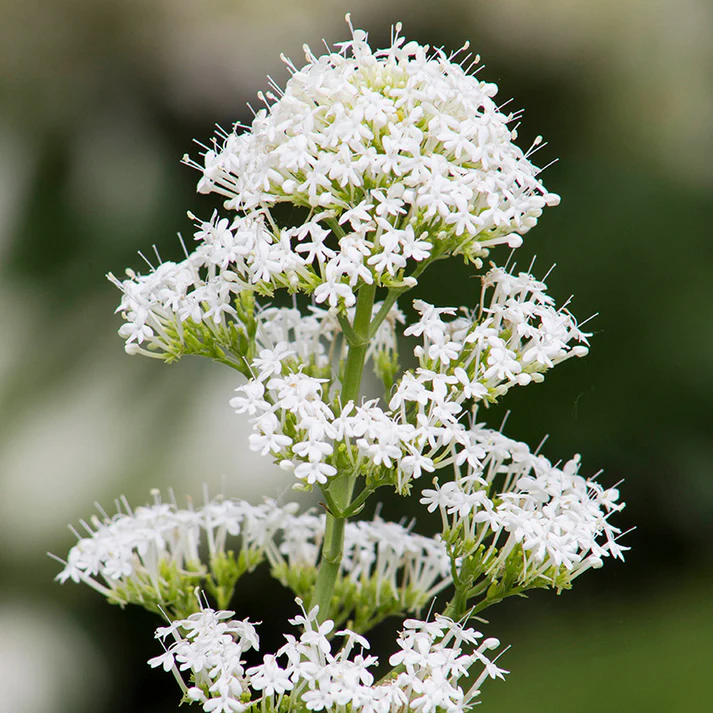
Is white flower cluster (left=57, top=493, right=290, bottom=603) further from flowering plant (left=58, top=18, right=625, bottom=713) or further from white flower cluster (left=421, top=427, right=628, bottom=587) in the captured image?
white flower cluster (left=421, top=427, right=628, bottom=587)

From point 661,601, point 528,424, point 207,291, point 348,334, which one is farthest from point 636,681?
point 207,291

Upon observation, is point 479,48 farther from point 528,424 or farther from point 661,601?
point 661,601

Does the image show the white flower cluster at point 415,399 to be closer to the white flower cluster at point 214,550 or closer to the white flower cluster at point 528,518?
the white flower cluster at point 528,518

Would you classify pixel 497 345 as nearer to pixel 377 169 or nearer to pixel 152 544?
pixel 377 169

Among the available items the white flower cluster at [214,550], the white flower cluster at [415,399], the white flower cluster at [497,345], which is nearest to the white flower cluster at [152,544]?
Result: the white flower cluster at [214,550]

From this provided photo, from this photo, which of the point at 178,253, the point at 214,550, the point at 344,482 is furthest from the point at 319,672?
the point at 178,253
